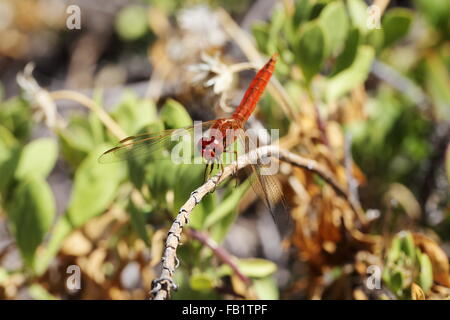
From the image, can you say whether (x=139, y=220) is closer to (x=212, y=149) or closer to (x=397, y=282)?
(x=212, y=149)

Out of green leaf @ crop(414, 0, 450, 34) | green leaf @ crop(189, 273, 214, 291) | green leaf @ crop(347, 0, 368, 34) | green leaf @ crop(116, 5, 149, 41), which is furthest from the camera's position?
green leaf @ crop(116, 5, 149, 41)

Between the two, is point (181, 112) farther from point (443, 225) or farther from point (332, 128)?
point (443, 225)

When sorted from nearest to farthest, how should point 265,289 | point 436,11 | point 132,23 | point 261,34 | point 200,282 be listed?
1. point 200,282
2. point 265,289
3. point 261,34
4. point 436,11
5. point 132,23

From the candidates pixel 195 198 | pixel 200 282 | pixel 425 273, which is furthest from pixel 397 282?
pixel 195 198

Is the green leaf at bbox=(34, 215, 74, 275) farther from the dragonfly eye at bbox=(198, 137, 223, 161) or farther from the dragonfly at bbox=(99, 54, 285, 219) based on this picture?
the dragonfly eye at bbox=(198, 137, 223, 161)

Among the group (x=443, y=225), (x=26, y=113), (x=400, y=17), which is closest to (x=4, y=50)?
(x=26, y=113)

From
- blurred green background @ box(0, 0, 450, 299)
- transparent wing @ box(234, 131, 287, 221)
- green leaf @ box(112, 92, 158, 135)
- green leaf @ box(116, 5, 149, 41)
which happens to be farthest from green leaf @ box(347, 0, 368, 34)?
green leaf @ box(116, 5, 149, 41)
